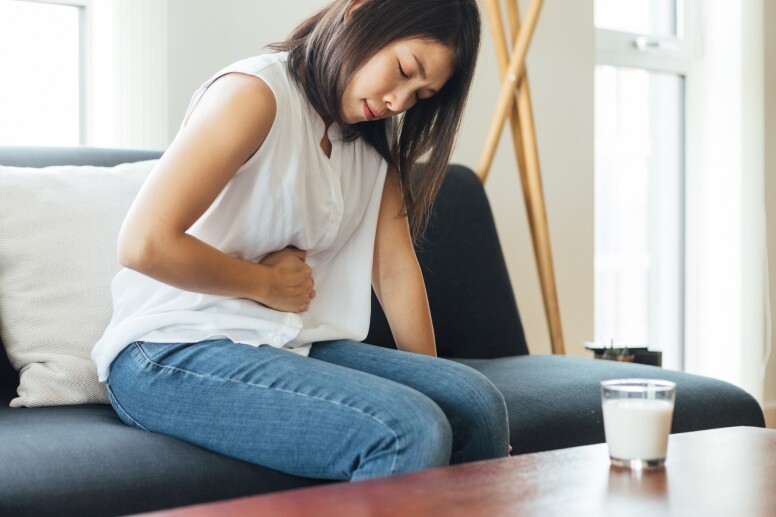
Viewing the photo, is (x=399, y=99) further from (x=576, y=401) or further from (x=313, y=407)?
(x=576, y=401)

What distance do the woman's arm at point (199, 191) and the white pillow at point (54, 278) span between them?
1.22 ft

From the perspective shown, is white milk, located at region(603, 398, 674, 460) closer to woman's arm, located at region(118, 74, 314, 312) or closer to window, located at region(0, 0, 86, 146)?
woman's arm, located at region(118, 74, 314, 312)

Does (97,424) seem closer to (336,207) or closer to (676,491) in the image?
(336,207)

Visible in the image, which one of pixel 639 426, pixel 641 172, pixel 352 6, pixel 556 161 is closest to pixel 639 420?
pixel 639 426

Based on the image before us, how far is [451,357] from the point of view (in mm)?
2188

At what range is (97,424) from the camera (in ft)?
4.47

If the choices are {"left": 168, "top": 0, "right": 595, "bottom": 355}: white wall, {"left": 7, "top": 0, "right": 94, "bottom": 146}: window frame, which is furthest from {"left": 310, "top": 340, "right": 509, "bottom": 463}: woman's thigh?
{"left": 168, "top": 0, "right": 595, "bottom": 355}: white wall

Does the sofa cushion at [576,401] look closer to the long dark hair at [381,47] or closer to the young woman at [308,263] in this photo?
the young woman at [308,263]

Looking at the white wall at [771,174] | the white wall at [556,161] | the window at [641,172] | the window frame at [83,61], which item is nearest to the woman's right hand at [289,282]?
the window frame at [83,61]

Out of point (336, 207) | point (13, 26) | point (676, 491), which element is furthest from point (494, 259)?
point (676, 491)

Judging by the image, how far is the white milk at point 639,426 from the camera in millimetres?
970

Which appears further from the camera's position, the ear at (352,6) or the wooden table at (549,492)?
the ear at (352,6)

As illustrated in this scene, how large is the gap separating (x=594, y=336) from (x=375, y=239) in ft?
6.18

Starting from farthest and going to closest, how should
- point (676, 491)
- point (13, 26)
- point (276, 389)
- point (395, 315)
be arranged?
point (13, 26), point (395, 315), point (276, 389), point (676, 491)
